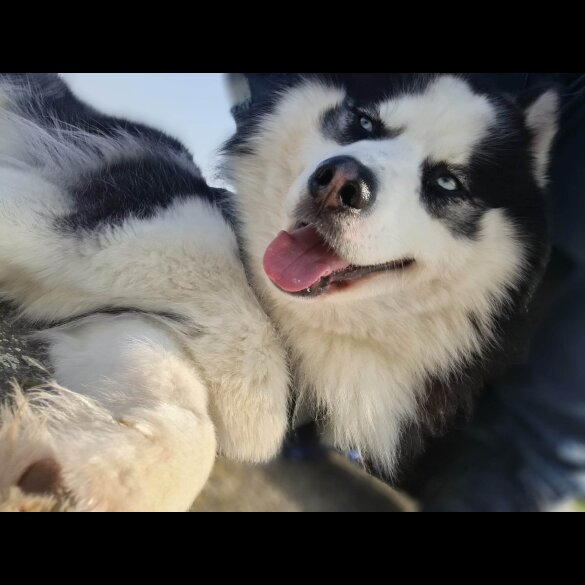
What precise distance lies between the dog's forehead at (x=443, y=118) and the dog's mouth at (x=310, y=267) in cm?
36

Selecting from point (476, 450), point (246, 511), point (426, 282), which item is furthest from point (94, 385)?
point (476, 450)

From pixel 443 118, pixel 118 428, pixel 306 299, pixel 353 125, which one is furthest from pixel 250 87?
pixel 118 428

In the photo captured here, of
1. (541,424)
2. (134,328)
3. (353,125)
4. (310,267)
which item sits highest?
(353,125)

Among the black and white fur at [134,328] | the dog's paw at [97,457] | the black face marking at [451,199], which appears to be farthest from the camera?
the black face marking at [451,199]

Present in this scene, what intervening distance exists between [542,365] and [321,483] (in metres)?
0.73

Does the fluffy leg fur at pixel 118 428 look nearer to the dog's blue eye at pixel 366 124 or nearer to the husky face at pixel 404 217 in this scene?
the husky face at pixel 404 217

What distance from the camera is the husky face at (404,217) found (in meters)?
1.36

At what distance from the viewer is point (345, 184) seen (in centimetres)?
130

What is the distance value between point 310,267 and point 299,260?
0.04 m

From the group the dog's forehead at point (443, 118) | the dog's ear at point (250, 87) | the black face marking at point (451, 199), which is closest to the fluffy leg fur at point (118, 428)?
the black face marking at point (451, 199)

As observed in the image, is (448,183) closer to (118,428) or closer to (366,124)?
(366,124)

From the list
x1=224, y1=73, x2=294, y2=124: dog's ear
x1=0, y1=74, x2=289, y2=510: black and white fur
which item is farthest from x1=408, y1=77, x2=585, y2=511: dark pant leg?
x1=224, y1=73, x2=294, y2=124: dog's ear

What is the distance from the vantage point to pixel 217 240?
1566 mm

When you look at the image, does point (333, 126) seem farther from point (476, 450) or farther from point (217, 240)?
point (476, 450)
